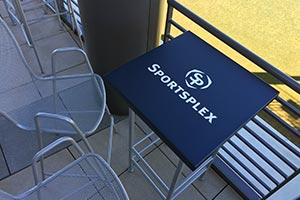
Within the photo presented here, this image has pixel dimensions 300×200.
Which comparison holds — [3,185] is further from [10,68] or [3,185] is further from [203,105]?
[203,105]

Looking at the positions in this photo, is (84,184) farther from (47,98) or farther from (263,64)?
(263,64)

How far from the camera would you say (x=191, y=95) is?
1.09m

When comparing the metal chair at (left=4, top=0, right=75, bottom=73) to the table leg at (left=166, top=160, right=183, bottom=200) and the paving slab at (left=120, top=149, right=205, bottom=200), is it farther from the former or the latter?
the table leg at (left=166, top=160, right=183, bottom=200)

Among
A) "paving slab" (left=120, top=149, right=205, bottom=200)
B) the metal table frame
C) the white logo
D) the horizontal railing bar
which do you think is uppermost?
the horizontal railing bar

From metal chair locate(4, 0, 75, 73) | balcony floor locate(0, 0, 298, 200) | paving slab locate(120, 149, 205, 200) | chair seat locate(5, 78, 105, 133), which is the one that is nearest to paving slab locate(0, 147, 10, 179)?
balcony floor locate(0, 0, 298, 200)

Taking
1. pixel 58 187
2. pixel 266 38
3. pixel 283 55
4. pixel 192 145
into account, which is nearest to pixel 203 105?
pixel 192 145

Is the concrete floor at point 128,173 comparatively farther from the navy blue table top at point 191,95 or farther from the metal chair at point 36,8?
the metal chair at point 36,8

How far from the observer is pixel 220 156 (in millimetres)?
1751

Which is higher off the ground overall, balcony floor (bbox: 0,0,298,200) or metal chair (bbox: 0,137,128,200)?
metal chair (bbox: 0,137,128,200)

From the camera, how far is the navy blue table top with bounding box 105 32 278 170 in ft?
3.19

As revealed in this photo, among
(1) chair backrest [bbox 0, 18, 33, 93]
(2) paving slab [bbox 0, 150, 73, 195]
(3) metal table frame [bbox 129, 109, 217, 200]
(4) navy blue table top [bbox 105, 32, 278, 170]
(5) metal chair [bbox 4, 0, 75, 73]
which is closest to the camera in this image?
(4) navy blue table top [bbox 105, 32, 278, 170]

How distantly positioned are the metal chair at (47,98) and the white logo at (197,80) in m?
0.52

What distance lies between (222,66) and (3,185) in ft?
4.83

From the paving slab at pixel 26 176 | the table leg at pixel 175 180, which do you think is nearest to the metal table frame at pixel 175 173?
the table leg at pixel 175 180
